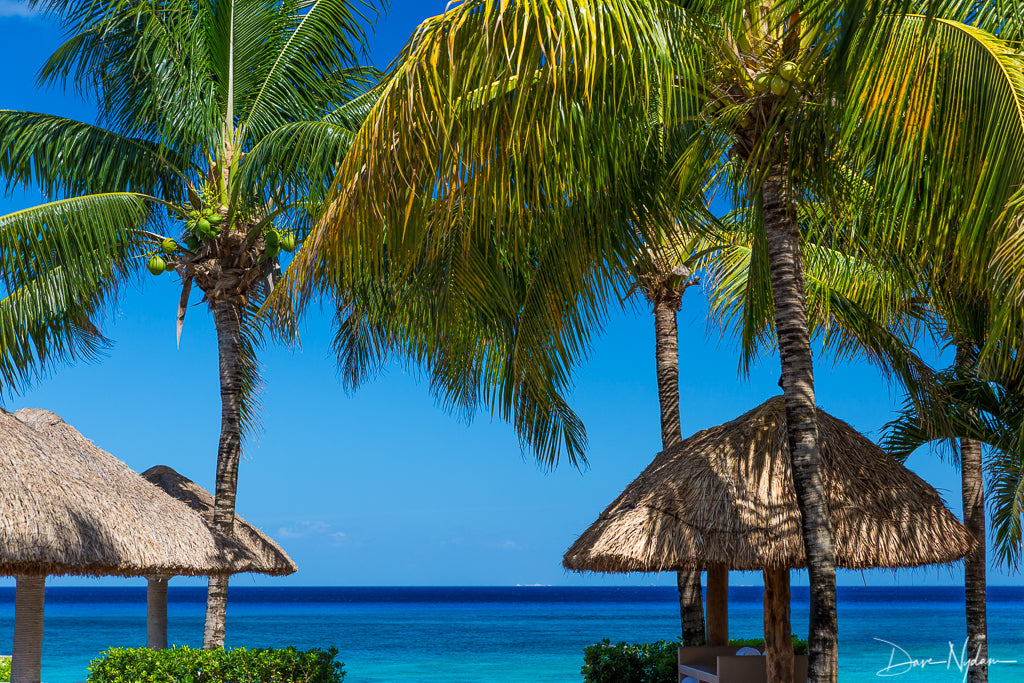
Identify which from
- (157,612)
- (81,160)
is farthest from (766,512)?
(81,160)

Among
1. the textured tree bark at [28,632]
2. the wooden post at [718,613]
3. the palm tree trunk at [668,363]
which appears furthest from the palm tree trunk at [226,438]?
the wooden post at [718,613]

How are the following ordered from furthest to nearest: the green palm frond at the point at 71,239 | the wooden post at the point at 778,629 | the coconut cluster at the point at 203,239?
the coconut cluster at the point at 203,239 < the green palm frond at the point at 71,239 < the wooden post at the point at 778,629

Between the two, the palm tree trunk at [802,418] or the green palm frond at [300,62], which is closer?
the palm tree trunk at [802,418]

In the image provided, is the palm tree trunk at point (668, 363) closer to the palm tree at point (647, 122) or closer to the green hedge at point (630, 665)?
the green hedge at point (630, 665)

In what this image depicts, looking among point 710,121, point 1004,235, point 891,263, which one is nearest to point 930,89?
point 1004,235

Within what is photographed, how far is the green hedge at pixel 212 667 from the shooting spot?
9.07 meters

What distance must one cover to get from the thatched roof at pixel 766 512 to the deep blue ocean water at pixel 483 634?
10.2 meters

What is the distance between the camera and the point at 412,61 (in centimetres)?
513

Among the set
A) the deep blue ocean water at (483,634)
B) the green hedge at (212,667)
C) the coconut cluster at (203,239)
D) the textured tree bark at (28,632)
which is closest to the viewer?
the textured tree bark at (28,632)

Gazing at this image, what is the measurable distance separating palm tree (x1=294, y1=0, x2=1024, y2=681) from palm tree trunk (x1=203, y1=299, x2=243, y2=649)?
4753 millimetres

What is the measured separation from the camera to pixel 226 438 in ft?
36.2

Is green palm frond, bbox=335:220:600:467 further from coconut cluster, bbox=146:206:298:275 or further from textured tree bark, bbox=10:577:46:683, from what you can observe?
textured tree bark, bbox=10:577:46:683

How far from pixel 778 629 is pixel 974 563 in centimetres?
355

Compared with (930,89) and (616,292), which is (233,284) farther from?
(930,89)
